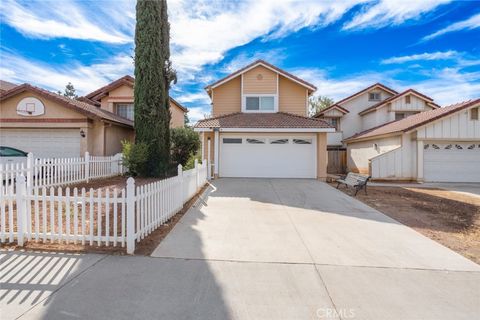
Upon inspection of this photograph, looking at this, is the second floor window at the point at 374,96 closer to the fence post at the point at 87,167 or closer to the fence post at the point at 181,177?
the fence post at the point at 181,177

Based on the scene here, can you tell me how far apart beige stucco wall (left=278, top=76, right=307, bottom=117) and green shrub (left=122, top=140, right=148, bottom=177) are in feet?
30.4

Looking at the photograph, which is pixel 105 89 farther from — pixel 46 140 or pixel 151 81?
pixel 151 81

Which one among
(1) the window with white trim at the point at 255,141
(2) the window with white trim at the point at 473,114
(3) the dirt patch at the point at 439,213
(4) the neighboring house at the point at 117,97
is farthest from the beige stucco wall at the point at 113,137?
(2) the window with white trim at the point at 473,114

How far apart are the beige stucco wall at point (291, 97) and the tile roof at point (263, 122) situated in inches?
45.2

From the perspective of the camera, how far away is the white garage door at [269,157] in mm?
14305

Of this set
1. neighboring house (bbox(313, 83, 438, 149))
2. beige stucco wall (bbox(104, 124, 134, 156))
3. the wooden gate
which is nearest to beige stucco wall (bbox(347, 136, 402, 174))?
the wooden gate

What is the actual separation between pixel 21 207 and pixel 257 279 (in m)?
4.41

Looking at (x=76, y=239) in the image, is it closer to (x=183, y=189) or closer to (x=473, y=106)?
(x=183, y=189)

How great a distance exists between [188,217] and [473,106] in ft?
54.6

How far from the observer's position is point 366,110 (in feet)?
72.6

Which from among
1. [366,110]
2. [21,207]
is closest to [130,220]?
[21,207]

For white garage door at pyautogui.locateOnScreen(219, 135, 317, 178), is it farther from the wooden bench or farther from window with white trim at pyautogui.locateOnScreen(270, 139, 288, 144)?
the wooden bench

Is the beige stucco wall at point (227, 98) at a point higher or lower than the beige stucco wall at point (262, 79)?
lower

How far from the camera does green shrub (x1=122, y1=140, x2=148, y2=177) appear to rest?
11367mm
